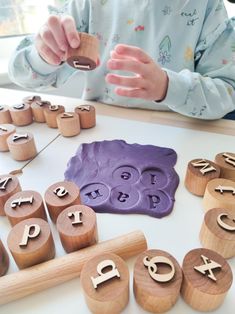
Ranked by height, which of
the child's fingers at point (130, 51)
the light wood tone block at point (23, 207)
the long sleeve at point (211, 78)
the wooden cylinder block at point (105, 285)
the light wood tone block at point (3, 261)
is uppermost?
the child's fingers at point (130, 51)

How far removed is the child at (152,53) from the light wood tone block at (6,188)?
218 mm

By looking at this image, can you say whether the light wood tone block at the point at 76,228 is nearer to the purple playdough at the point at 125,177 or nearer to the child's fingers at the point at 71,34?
the purple playdough at the point at 125,177

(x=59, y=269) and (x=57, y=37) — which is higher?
(x=57, y=37)

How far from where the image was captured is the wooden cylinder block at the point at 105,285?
11.0 inches

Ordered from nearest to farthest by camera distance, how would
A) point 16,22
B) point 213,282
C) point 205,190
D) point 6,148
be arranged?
point 213,282
point 205,190
point 6,148
point 16,22

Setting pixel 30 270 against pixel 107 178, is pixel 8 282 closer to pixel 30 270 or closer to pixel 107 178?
pixel 30 270

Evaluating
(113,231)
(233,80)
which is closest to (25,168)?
(113,231)

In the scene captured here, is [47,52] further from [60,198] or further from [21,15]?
[21,15]

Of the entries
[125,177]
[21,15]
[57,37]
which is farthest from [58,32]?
[21,15]

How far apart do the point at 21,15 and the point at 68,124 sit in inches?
28.7

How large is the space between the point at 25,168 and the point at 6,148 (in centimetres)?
7

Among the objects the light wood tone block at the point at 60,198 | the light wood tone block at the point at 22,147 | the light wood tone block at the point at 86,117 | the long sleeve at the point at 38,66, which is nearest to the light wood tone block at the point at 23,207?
the light wood tone block at the point at 60,198

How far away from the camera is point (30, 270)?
1.05 ft

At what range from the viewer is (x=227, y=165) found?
1.44 feet
